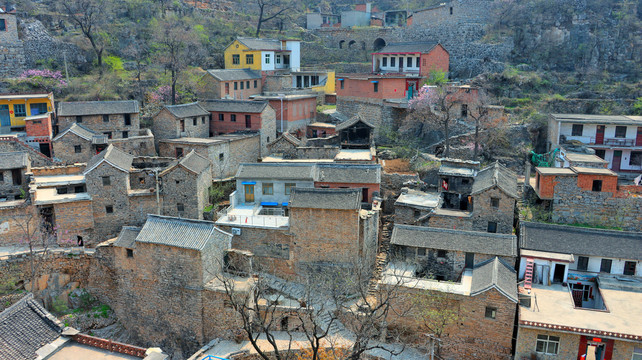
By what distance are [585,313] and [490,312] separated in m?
3.71

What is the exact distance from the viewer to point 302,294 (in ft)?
78.0

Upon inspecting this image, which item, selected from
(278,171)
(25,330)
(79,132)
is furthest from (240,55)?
(25,330)

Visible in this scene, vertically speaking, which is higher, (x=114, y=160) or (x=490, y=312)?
(x=114, y=160)

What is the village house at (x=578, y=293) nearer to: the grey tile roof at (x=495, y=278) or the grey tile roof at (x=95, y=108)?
the grey tile roof at (x=495, y=278)

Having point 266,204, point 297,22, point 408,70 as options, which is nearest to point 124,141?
point 266,204

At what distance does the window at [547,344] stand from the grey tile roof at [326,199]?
943 cm

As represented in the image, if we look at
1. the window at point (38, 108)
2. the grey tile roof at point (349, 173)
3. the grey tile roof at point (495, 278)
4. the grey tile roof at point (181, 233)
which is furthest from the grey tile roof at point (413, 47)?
the window at point (38, 108)

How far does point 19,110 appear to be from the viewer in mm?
32688

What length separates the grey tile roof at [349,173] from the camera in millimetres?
27516

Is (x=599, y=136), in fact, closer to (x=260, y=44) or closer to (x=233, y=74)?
(x=233, y=74)

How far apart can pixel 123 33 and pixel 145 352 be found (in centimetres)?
3602

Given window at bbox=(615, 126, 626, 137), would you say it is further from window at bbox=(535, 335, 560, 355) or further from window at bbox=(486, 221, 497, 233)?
window at bbox=(535, 335, 560, 355)

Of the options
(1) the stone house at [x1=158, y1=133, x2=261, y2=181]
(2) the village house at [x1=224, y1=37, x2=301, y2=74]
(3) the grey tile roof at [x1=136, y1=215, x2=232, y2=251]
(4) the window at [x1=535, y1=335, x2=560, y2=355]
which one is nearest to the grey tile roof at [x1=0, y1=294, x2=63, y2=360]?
(3) the grey tile roof at [x1=136, y1=215, x2=232, y2=251]

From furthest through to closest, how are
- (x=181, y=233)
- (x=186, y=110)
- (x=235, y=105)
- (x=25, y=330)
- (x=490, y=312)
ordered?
(x=235, y=105), (x=186, y=110), (x=181, y=233), (x=490, y=312), (x=25, y=330)
